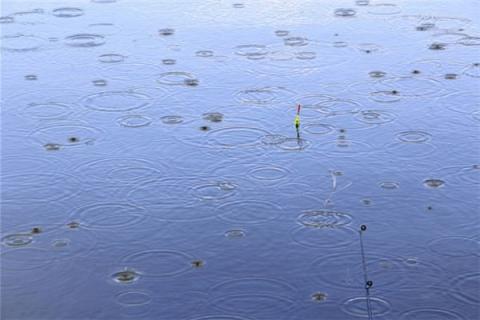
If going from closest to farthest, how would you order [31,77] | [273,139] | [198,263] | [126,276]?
[126,276] < [198,263] < [273,139] < [31,77]

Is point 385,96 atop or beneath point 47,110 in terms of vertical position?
atop

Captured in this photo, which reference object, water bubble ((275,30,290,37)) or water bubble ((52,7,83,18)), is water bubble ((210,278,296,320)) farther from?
water bubble ((52,7,83,18))

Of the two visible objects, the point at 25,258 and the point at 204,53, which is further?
the point at 204,53

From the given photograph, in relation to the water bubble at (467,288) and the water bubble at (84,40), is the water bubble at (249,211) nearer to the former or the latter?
the water bubble at (467,288)

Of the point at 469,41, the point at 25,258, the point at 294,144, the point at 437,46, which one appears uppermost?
the point at 469,41

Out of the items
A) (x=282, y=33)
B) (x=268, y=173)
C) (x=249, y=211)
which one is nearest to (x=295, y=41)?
(x=282, y=33)

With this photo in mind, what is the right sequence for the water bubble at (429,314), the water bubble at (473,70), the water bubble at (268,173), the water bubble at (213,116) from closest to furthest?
1. the water bubble at (429,314)
2. the water bubble at (268,173)
3. the water bubble at (213,116)
4. the water bubble at (473,70)

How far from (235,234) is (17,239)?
230 centimetres

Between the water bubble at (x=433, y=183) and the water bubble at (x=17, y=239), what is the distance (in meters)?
4.59

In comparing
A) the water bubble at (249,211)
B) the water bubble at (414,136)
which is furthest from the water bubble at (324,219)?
the water bubble at (414,136)

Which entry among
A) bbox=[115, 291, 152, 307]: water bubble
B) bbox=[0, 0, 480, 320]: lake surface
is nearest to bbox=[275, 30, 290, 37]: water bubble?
bbox=[0, 0, 480, 320]: lake surface

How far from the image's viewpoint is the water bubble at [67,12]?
690 inches

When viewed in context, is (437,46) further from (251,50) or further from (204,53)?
(204,53)

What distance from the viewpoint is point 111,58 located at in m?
15.3
